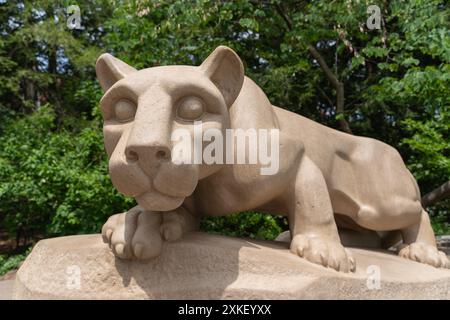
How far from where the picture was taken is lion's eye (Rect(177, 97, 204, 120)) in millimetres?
2029

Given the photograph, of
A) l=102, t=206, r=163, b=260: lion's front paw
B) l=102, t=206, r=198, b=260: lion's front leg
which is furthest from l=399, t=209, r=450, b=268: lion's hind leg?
l=102, t=206, r=163, b=260: lion's front paw

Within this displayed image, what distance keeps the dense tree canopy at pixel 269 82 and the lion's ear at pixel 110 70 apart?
2960 mm

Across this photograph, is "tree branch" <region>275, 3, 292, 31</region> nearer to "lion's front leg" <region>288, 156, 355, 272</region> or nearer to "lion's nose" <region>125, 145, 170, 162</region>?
"lion's front leg" <region>288, 156, 355, 272</region>

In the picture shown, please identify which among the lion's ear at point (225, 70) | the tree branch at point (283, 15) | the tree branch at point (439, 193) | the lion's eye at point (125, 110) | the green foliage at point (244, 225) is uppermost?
the tree branch at point (283, 15)

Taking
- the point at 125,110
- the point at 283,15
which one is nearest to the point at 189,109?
the point at 125,110

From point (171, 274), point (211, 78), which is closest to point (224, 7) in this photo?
point (211, 78)

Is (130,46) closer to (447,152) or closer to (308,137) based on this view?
(308,137)

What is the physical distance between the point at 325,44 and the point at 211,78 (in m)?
6.11

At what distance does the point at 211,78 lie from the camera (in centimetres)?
222

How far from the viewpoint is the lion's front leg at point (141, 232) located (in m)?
2.12

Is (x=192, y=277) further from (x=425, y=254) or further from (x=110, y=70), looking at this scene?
(x=425, y=254)

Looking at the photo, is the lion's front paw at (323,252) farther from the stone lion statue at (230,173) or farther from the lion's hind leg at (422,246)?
the lion's hind leg at (422,246)

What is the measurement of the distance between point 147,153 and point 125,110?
35 cm

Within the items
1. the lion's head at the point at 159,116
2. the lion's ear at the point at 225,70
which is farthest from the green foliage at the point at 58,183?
the lion's ear at the point at 225,70
